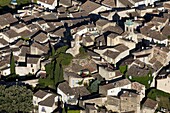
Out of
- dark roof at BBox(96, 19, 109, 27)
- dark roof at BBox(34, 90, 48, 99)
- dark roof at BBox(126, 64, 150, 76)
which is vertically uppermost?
dark roof at BBox(96, 19, 109, 27)

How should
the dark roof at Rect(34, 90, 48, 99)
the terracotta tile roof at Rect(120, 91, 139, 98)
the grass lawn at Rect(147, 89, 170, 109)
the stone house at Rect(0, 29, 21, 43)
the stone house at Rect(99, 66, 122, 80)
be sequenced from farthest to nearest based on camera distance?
the stone house at Rect(0, 29, 21, 43), the stone house at Rect(99, 66, 122, 80), the grass lawn at Rect(147, 89, 170, 109), the dark roof at Rect(34, 90, 48, 99), the terracotta tile roof at Rect(120, 91, 139, 98)

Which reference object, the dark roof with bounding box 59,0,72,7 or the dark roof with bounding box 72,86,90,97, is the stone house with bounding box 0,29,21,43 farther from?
the dark roof with bounding box 72,86,90,97

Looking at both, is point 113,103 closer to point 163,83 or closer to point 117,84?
point 117,84

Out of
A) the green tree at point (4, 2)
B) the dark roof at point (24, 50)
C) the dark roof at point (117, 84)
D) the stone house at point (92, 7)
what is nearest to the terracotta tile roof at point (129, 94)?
the dark roof at point (117, 84)

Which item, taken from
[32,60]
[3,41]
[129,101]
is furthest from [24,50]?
[129,101]

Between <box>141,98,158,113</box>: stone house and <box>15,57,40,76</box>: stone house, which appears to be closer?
<box>141,98,158,113</box>: stone house

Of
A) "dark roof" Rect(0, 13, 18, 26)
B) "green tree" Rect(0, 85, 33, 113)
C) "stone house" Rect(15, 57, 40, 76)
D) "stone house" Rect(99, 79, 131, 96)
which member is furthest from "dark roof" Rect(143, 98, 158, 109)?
"dark roof" Rect(0, 13, 18, 26)

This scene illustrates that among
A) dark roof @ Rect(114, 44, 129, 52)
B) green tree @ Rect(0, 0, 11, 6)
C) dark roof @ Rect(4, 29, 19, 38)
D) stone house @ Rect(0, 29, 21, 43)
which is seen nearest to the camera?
dark roof @ Rect(114, 44, 129, 52)

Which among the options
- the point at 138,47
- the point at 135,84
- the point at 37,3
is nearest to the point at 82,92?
the point at 135,84
